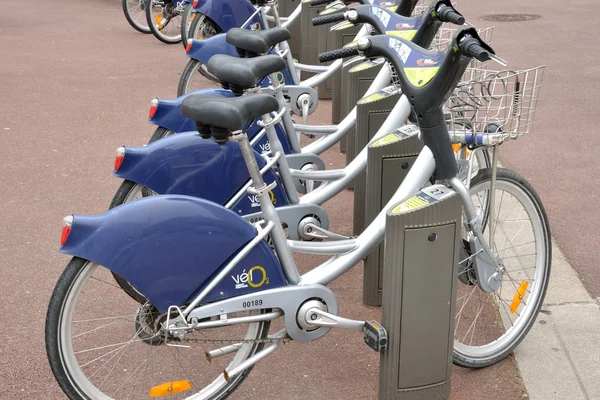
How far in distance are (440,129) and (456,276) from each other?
1.97 ft

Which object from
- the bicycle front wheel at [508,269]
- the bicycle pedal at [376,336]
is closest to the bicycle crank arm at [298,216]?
the bicycle front wheel at [508,269]

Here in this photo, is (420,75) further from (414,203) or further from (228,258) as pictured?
(228,258)

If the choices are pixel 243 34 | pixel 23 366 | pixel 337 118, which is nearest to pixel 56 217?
pixel 23 366

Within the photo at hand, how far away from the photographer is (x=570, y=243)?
16.5ft

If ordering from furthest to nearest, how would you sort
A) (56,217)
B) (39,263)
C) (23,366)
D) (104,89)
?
(104,89)
(56,217)
(39,263)
(23,366)

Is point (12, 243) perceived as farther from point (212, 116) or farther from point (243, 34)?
point (212, 116)

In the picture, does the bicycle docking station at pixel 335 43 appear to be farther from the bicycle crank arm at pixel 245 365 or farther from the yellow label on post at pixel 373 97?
the bicycle crank arm at pixel 245 365

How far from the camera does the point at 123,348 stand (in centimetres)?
381

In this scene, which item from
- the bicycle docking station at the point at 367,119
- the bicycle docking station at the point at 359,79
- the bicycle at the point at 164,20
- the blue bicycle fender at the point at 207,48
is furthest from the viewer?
the bicycle at the point at 164,20

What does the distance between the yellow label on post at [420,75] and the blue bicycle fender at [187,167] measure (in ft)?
3.57

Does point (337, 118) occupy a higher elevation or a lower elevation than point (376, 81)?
lower

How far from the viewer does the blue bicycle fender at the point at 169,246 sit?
304 centimetres

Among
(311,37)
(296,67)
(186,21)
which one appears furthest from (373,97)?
(186,21)

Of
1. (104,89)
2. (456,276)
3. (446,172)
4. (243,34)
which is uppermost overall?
(243,34)
